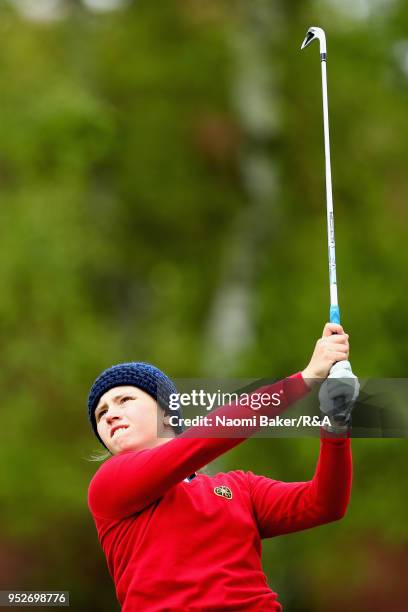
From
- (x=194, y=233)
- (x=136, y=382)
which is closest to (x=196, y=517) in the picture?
(x=136, y=382)

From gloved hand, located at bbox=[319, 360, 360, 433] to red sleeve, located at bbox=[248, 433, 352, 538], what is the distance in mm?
108

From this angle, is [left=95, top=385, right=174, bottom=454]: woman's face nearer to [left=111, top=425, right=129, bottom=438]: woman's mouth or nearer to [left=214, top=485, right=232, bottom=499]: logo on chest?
[left=111, top=425, right=129, bottom=438]: woman's mouth

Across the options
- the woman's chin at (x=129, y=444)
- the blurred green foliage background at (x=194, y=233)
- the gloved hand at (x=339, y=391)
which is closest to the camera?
the gloved hand at (x=339, y=391)

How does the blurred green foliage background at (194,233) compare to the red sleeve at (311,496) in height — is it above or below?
above

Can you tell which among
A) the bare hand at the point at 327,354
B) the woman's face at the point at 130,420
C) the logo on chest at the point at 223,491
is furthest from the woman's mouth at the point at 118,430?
the bare hand at the point at 327,354

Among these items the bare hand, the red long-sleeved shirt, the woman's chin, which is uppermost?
the bare hand

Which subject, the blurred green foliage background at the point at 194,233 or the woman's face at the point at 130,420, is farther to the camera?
the blurred green foliage background at the point at 194,233

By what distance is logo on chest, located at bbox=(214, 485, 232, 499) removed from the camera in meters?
1.90

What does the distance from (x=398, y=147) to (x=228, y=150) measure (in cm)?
120

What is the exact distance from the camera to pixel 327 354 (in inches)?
67.1

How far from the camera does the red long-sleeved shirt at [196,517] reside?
1.74 metres

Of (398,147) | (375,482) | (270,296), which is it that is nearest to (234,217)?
(270,296)

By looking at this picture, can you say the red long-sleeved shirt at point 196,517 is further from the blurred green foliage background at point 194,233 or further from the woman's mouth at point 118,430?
the blurred green foliage background at point 194,233

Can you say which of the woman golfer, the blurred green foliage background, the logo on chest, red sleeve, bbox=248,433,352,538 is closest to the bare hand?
the woman golfer
